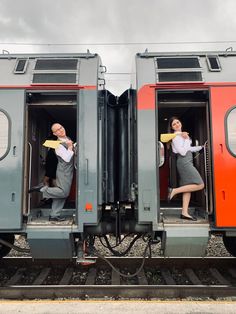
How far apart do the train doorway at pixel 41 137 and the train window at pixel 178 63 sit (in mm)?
1422

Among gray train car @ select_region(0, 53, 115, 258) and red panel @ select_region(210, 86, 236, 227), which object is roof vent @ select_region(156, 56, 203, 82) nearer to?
red panel @ select_region(210, 86, 236, 227)

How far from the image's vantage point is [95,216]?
442 cm

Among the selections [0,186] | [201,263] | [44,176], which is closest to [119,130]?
[44,176]

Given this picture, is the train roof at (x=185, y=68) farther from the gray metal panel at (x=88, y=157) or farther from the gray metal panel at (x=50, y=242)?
the gray metal panel at (x=50, y=242)

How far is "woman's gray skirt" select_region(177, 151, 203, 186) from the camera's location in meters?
4.93

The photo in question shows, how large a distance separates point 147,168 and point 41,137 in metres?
2.73

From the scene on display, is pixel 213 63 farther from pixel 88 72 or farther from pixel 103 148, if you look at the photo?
pixel 103 148

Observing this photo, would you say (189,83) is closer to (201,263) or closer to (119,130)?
(119,130)

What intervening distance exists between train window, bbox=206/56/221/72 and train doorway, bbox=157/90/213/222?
369 mm

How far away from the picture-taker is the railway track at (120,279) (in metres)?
4.67

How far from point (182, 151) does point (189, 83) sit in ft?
3.45

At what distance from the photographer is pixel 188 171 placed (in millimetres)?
4973

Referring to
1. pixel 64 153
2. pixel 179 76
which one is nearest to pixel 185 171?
pixel 179 76

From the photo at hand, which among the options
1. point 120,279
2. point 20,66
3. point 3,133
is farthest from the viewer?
point 120,279
